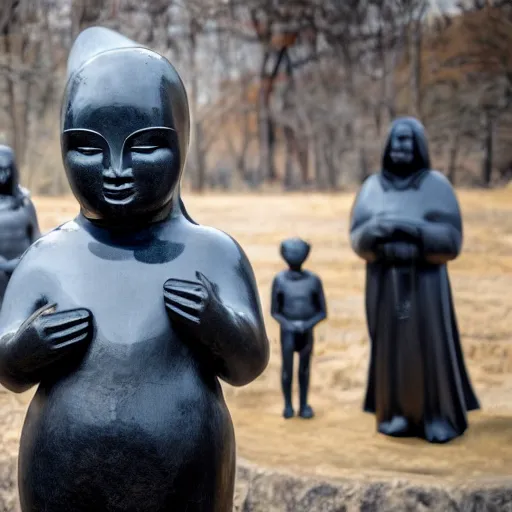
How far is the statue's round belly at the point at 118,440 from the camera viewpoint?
5.84ft

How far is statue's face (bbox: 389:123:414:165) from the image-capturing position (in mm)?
4399

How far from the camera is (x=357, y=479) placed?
157 inches

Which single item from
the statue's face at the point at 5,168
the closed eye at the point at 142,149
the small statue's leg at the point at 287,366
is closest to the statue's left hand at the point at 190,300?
the closed eye at the point at 142,149

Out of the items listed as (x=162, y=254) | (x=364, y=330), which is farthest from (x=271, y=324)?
(x=162, y=254)

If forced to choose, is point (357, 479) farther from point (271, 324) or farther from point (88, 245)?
point (271, 324)

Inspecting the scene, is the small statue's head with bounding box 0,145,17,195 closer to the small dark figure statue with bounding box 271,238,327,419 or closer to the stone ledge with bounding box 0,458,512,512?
the small dark figure statue with bounding box 271,238,327,419

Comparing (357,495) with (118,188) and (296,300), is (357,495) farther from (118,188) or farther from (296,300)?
(118,188)

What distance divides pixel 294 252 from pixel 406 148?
99cm

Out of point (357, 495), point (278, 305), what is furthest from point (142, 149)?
point (278, 305)

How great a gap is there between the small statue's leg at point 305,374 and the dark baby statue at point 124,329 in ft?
10.3

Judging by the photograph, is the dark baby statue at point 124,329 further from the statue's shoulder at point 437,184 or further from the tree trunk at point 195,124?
the tree trunk at point 195,124

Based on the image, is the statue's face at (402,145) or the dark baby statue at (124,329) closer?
the dark baby statue at (124,329)

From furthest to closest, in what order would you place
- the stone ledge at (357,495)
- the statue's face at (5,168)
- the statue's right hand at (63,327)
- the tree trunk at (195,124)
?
the tree trunk at (195,124) < the statue's face at (5,168) < the stone ledge at (357,495) < the statue's right hand at (63,327)

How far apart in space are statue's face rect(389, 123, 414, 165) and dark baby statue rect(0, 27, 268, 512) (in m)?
2.68
